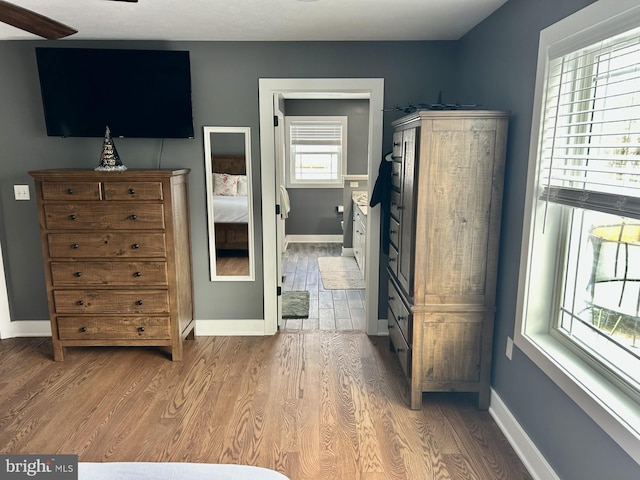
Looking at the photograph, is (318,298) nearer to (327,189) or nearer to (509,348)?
(509,348)

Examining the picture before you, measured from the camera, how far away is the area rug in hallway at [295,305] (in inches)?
162

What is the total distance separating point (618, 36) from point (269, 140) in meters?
2.33

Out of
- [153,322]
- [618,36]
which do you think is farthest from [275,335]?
[618,36]

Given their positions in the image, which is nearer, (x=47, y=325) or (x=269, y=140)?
(x=269, y=140)

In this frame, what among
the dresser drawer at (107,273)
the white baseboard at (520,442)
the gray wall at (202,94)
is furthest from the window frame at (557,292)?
the dresser drawer at (107,273)

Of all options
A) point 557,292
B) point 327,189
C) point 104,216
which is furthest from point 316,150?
point 557,292

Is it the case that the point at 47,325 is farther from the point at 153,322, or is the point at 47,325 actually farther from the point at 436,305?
the point at 436,305

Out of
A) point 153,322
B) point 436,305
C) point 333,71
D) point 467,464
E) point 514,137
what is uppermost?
point 333,71

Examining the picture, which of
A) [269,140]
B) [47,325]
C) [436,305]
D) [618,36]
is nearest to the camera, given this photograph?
[618,36]

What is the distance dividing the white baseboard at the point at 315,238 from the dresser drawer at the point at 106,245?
424cm

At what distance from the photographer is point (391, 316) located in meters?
3.24

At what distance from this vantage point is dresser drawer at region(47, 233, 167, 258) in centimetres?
306

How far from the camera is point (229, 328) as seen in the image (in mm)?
3678

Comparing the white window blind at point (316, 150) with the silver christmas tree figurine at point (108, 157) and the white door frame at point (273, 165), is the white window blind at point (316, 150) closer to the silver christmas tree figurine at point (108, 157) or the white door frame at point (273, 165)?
the white door frame at point (273, 165)
